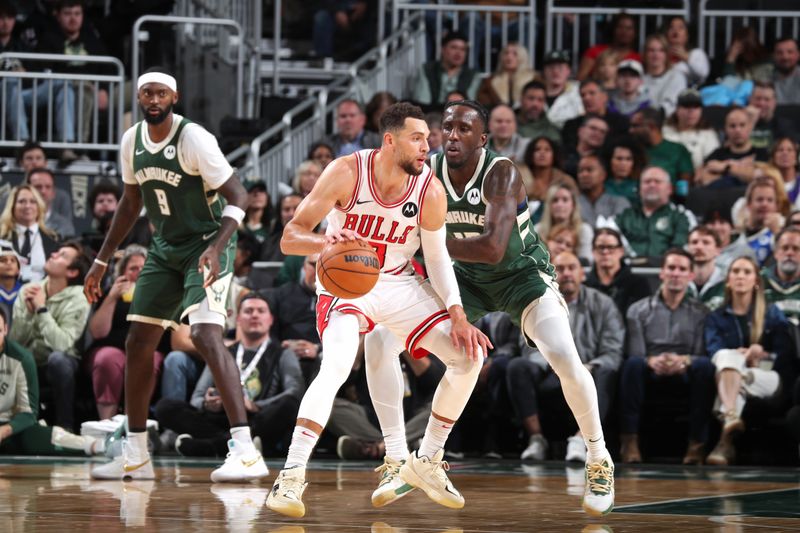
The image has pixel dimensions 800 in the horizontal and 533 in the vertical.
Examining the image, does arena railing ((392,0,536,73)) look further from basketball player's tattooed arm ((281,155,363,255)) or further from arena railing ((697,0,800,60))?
basketball player's tattooed arm ((281,155,363,255))

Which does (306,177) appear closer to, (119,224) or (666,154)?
(666,154)

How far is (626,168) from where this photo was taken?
1104cm

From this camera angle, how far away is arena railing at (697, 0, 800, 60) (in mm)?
13188

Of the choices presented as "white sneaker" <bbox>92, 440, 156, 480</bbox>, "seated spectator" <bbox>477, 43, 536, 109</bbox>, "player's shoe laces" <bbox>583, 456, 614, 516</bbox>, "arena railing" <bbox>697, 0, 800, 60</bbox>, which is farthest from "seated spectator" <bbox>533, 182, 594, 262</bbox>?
"player's shoe laces" <bbox>583, 456, 614, 516</bbox>

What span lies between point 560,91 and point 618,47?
0.88 metres

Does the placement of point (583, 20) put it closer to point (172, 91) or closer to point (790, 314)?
point (790, 314)

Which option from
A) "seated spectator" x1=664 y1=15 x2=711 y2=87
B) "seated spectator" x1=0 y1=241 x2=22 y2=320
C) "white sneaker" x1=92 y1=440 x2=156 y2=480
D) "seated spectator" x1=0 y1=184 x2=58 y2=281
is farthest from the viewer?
"seated spectator" x1=664 y1=15 x2=711 y2=87

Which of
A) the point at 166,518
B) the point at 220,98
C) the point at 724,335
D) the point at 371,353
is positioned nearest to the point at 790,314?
the point at 724,335

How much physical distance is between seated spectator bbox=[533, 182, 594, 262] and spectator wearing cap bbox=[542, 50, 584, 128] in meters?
2.03

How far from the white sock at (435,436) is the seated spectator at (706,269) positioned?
4183 millimetres

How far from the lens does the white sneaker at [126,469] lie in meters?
6.92

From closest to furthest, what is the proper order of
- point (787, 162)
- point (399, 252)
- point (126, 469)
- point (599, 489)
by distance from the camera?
point (599, 489) → point (399, 252) → point (126, 469) → point (787, 162)

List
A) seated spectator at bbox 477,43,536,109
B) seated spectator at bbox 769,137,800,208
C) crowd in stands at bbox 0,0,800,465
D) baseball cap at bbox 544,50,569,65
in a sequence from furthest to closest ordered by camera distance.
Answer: seated spectator at bbox 477,43,536,109 → baseball cap at bbox 544,50,569,65 → seated spectator at bbox 769,137,800,208 → crowd in stands at bbox 0,0,800,465

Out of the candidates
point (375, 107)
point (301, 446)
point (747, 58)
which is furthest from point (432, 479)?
point (747, 58)
